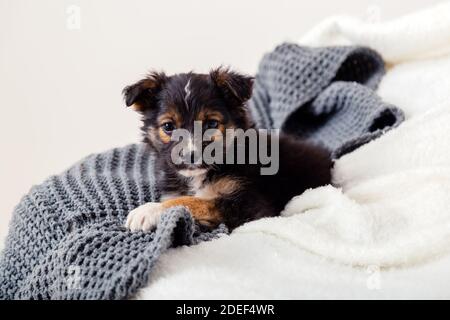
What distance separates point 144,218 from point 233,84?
55 cm

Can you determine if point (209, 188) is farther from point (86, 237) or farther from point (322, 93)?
point (322, 93)

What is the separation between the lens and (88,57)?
119 inches

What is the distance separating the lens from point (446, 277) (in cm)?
144

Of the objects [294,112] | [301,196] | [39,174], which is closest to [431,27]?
[294,112]

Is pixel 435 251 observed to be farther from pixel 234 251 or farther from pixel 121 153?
pixel 121 153

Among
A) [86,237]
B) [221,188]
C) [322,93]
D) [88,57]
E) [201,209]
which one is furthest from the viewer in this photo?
[88,57]

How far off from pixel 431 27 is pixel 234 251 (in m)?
1.64

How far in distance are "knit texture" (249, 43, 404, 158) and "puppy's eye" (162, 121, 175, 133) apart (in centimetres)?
85

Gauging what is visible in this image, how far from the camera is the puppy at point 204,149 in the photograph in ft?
5.88

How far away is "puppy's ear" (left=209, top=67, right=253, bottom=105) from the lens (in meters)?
1.84

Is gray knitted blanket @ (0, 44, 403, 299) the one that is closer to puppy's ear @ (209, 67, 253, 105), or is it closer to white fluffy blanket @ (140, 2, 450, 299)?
white fluffy blanket @ (140, 2, 450, 299)

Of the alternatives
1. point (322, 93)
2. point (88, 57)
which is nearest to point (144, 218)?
point (322, 93)

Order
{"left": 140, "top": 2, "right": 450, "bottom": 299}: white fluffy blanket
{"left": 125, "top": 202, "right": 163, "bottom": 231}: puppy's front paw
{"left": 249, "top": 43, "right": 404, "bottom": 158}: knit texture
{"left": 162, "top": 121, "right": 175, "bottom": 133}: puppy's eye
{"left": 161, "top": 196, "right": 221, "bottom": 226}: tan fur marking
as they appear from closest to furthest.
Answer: {"left": 140, "top": 2, "right": 450, "bottom": 299}: white fluffy blanket → {"left": 125, "top": 202, "right": 163, "bottom": 231}: puppy's front paw → {"left": 161, "top": 196, "right": 221, "bottom": 226}: tan fur marking → {"left": 162, "top": 121, "right": 175, "bottom": 133}: puppy's eye → {"left": 249, "top": 43, "right": 404, "bottom": 158}: knit texture

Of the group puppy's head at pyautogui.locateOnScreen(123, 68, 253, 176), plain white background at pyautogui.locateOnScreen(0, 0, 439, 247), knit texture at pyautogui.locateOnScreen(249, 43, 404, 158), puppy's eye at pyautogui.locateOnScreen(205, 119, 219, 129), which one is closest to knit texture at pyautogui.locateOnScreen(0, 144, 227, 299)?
puppy's head at pyautogui.locateOnScreen(123, 68, 253, 176)
